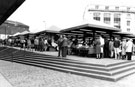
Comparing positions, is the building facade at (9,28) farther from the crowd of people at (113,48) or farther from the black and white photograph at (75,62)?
the crowd of people at (113,48)

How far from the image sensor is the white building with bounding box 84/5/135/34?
52781mm

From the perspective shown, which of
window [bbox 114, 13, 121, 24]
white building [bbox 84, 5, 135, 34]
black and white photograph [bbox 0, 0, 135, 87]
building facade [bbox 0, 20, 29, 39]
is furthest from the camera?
building facade [bbox 0, 20, 29, 39]

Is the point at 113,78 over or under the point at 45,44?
under

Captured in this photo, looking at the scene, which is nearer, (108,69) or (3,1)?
(3,1)

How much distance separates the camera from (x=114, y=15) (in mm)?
53688

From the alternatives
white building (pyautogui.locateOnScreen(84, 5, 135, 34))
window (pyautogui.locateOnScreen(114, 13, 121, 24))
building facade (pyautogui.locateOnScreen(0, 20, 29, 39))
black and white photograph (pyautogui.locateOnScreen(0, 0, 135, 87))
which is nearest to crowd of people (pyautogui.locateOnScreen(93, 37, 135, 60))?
black and white photograph (pyautogui.locateOnScreen(0, 0, 135, 87))

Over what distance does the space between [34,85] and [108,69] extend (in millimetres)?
4148

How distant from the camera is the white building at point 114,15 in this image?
5278cm

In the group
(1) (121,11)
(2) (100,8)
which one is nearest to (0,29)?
(2) (100,8)

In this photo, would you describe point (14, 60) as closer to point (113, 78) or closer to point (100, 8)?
point (113, 78)

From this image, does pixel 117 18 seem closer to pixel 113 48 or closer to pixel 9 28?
pixel 113 48

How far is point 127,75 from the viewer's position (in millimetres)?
9383

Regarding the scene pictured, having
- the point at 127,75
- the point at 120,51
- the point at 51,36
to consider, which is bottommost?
the point at 127,75

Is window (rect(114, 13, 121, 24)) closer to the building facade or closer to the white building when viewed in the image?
the white building
